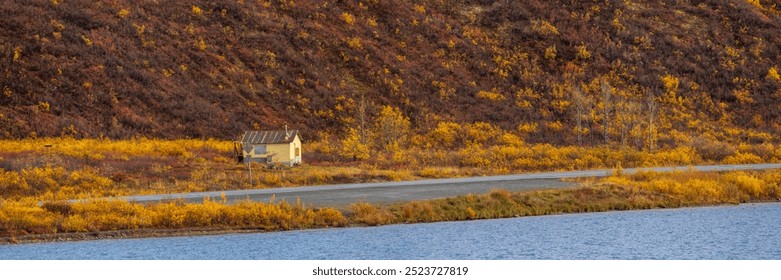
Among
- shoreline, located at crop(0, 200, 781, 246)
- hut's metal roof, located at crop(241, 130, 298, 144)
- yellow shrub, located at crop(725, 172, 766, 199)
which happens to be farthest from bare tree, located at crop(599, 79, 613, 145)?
shoreline, located at crop(0, 200, 781, 246)

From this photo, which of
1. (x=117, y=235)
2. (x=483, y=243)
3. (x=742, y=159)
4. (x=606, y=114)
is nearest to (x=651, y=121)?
(x=606, y=114)

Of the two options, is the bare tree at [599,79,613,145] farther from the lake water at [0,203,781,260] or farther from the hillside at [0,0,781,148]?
the lake water at [0,203,781,260]

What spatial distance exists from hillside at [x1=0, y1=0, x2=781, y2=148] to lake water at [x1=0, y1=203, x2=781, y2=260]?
114 ft

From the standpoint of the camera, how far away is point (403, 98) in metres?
72.9

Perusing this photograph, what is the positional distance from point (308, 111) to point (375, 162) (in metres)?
17.6

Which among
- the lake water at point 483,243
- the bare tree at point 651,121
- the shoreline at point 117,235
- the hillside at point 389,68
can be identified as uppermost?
the hillside at point 389,68

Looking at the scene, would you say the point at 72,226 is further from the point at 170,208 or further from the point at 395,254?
the point at 395,254

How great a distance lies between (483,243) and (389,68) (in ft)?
168

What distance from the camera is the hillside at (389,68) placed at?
2564 inches

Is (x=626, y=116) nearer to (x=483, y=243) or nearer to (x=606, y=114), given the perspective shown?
(x=606, y=114)

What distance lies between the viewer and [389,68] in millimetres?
76688

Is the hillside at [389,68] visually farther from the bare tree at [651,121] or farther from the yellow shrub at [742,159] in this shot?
the yellow shrub at [742,159]

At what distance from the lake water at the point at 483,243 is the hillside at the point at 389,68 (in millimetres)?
34778

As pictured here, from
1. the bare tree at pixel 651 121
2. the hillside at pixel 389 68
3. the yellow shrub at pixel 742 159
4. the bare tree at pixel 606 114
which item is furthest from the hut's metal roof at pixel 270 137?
the bare tree at pixel 606 114
